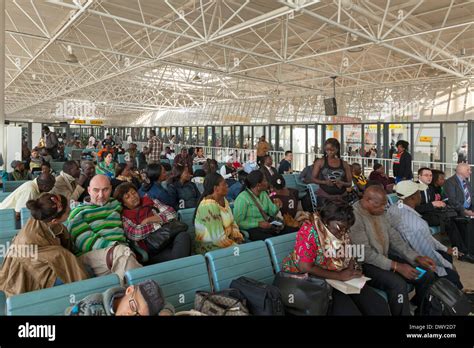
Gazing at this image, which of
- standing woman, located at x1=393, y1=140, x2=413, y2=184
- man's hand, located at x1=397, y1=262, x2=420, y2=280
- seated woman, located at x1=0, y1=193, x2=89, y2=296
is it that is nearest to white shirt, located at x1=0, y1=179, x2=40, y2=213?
seated woman, located at x1=0, y1=193, x2=89, y2=296

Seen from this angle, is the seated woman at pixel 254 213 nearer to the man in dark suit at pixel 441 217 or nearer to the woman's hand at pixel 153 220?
the woman's hand at pixel 153 220

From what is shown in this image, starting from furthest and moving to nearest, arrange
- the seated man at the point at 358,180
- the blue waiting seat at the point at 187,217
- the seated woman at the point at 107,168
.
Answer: the seated woman at the point at 107,168 → the seated man at the point at 358,180 → the blue waiting seat at the point at 187,217

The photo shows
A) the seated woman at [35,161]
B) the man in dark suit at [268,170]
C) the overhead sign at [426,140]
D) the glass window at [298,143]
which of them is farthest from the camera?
the overhead sign at [426,140]

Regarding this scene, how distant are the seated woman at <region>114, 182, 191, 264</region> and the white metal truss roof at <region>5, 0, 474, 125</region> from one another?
6.64m

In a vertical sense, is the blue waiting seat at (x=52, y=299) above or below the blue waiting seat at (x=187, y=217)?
below

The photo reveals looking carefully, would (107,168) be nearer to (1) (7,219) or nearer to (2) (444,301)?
(1) (7,219)

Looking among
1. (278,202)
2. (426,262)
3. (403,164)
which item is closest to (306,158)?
(403,164)

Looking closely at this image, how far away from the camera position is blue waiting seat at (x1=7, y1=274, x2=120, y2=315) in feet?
6.82

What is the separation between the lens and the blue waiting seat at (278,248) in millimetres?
3312

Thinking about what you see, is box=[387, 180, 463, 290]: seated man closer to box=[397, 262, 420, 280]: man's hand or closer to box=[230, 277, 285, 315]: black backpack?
box=[397, 262, 420, 280]: man's hand

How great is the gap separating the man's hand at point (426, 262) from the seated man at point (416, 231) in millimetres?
162

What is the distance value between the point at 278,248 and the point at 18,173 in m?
6.65

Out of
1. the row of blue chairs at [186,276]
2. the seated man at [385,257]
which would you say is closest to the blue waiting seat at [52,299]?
the row of blue chairs at [186,276]

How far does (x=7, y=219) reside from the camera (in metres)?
4.00
